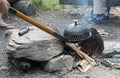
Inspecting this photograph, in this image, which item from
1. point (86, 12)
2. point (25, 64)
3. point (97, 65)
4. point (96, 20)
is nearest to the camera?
point (25, 64)

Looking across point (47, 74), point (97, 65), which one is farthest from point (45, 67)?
point (97, 65)

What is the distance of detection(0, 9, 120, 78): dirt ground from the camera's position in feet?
15.6

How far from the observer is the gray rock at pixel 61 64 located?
4707 mm

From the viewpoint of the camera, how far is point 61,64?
4.76 metres

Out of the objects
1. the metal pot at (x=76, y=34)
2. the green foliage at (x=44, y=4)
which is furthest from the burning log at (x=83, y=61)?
the green foliage at (x=44, y=4)

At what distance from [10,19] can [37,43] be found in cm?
374

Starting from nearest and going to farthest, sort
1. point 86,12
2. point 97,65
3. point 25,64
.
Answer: point 25,64 → point 97,65 → point 86,12

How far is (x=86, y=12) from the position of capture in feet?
29.2

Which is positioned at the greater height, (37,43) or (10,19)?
(37,43)

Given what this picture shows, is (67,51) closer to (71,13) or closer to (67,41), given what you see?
(67,41)

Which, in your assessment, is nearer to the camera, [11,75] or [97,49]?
[11,75]

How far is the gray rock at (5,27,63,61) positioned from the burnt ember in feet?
1.53

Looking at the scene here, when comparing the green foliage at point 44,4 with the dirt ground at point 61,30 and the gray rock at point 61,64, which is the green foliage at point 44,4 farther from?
the gray rock at point 61,64

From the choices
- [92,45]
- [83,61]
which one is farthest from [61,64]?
[92,45]
